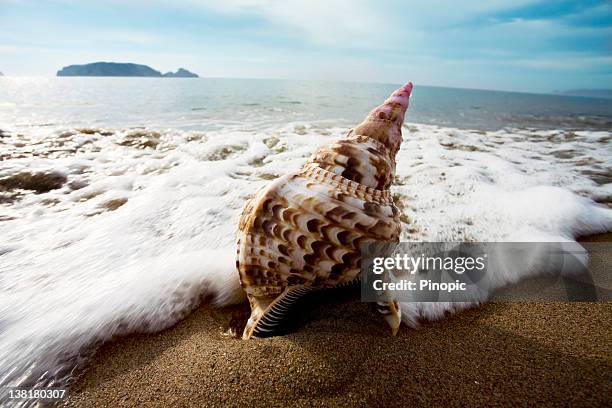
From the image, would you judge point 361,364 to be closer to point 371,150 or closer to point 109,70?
point 371,150

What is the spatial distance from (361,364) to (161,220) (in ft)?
8.54

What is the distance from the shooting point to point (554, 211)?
338 cm

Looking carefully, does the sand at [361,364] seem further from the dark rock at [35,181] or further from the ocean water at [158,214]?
the dark rock at [35,181]

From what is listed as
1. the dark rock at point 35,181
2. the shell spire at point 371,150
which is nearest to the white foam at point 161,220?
the dark rock at point 35,181

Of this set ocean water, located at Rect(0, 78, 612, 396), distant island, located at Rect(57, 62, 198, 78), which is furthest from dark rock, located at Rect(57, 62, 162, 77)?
ocean water, located at Rect(0, 78, 612, 396)

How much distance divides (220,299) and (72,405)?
0.95 metres

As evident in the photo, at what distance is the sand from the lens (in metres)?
1.42

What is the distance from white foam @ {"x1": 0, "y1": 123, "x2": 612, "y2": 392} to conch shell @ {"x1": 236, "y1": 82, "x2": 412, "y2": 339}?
20.9 inches

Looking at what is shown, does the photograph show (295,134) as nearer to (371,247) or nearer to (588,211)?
(588,211)

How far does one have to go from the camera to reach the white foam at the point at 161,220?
2006 millimetres

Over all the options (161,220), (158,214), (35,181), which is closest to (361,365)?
(161,220)

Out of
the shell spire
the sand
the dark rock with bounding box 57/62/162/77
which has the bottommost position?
the sand

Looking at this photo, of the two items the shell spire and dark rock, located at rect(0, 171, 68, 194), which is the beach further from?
dark rock, located at rect(0, 171, 68, 194)

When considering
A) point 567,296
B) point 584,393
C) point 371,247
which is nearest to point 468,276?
point 567,296
